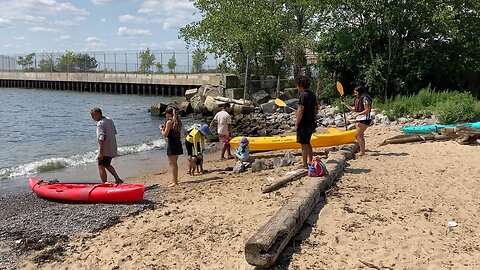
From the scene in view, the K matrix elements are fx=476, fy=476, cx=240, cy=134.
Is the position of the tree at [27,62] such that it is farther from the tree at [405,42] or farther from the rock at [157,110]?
the tree at [405,42]

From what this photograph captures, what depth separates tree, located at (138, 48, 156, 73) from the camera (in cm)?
5888

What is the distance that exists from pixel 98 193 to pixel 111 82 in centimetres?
4817

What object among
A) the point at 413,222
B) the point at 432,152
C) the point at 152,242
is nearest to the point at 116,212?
the point at 152,242

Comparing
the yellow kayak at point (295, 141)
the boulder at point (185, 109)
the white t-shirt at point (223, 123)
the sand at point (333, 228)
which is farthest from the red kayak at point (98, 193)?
the boulder at point (185, 109)

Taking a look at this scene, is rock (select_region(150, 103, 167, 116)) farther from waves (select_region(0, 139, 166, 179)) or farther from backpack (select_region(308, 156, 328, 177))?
backpack (select_region(308, 156, 328, 177))

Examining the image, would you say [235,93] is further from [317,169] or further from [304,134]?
[317,169]

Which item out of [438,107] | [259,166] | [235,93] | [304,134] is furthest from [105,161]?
[235,93]

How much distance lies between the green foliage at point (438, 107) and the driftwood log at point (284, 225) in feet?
26.8

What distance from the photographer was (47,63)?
2862 inches

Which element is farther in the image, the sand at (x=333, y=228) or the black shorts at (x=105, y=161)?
the black shorts at (x=105, y=161)

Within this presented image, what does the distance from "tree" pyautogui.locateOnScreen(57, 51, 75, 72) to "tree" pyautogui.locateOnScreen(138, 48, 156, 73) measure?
1200 centimetres

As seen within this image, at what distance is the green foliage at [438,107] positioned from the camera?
47.5 feet

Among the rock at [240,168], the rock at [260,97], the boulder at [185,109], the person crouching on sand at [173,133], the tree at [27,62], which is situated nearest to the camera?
the person crouching on sand at [173,133]

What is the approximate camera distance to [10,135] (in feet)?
73.5
